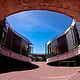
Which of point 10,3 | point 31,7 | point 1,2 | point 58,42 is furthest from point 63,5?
point 58,42

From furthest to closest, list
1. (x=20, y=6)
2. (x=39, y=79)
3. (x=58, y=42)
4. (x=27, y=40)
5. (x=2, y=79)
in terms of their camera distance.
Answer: (x=27, y=40) < (x=58, y=42) < (x=39, y=79) < (x=2, y=79) < (x=20, y=6)

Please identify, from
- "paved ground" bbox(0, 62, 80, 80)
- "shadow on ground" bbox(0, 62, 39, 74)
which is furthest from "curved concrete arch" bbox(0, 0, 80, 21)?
"shadow on ground" bbox(0, 62, 39, 74)

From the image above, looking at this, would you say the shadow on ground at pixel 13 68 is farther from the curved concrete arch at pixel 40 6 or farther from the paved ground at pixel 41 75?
the curved concrete arch at pixel 40 6

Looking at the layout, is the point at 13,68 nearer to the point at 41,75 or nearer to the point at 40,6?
the point at 41,75

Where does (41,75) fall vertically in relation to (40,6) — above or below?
below

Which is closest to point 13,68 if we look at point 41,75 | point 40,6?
point 41,75

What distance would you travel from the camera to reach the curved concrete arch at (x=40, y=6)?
9.12ft

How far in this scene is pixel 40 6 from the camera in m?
2.99

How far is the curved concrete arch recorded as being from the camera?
2.78m

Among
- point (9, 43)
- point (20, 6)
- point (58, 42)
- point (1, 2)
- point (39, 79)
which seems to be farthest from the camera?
point (58, 42)

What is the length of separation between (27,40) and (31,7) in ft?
68.7

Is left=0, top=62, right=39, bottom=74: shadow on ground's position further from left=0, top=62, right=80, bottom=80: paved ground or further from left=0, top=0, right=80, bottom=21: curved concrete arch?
left=0, top=0, right=80, bottom=21: curved concrete arch

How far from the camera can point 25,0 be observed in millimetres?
2795

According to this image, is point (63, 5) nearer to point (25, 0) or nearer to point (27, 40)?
Result: point (25, 0)
